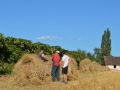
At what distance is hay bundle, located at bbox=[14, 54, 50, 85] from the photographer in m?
15.8

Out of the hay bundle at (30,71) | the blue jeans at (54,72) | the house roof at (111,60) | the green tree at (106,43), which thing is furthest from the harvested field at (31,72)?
the house roof at (111,60)

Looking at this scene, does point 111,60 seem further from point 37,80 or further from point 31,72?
point 37,80

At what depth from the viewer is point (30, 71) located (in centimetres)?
1644

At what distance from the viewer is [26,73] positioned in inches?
639

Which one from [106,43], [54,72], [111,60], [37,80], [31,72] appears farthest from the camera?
[111,60]

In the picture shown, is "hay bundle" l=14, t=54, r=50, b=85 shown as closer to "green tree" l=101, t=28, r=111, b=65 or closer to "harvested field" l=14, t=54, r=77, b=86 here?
"harvested field" l=14, t=54, r=77, b=86

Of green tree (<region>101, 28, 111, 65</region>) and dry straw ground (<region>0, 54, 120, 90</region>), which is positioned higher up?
green tree (<region>101, 28, 111, 65</region>)

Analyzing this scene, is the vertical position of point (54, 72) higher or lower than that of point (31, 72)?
higher

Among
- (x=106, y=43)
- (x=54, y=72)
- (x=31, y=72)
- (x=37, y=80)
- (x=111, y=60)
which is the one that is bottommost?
(x=37, y=80)

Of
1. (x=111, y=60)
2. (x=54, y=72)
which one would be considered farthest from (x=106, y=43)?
(x=54, y=72)

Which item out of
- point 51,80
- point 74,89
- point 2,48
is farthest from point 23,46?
point 74,89

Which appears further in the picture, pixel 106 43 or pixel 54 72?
pixel 106 43

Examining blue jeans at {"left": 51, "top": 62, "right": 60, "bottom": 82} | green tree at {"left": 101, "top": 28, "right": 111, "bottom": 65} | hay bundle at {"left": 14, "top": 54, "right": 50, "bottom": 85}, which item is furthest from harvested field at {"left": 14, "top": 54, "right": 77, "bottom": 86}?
green tree at {"left": 101, "top": 28, "right": 111, "bottom": 65}

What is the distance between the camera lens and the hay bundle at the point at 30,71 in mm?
15750
